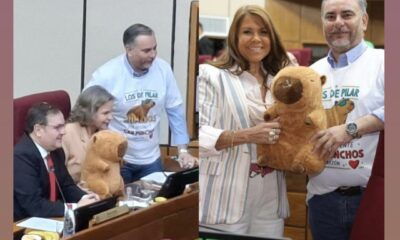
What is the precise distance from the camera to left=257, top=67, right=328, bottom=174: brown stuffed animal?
1.52 meters

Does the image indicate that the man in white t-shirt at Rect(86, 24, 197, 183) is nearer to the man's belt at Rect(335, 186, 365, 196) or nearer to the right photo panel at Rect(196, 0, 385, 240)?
the right photo panel at Rect(196, 0, 385, 240)

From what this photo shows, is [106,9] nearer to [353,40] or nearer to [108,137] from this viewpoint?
[108,137]

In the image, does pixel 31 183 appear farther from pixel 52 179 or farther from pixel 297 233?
pixel 297 233

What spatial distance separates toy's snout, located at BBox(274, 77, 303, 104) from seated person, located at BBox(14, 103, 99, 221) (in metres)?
0.54

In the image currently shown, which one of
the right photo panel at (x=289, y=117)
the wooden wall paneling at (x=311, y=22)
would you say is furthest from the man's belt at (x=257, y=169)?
the wooden wall paneling at (x=311, y=22)

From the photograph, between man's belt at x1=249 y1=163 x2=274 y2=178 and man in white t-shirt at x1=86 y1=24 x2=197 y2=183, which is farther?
man's belt at x1=249 y1=163 x2=274 y2=178

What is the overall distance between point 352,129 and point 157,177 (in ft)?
1.64

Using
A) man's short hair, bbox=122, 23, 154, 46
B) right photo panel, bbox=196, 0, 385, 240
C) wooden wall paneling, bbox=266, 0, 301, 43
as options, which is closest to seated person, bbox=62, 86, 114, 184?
man's short hair, bbox=122, 23, 154, 46

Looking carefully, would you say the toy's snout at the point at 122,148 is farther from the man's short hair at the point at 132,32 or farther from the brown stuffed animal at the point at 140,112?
the man's short hair at the point at 132,32

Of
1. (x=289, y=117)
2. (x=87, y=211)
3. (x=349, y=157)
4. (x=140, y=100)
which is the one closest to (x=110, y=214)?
(x=87, y=211)

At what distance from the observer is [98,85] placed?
1348mm

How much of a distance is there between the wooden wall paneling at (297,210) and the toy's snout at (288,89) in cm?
27

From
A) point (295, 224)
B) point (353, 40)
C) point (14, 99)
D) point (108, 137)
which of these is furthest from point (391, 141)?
point (14, 99)

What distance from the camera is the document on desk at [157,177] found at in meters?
1.45
